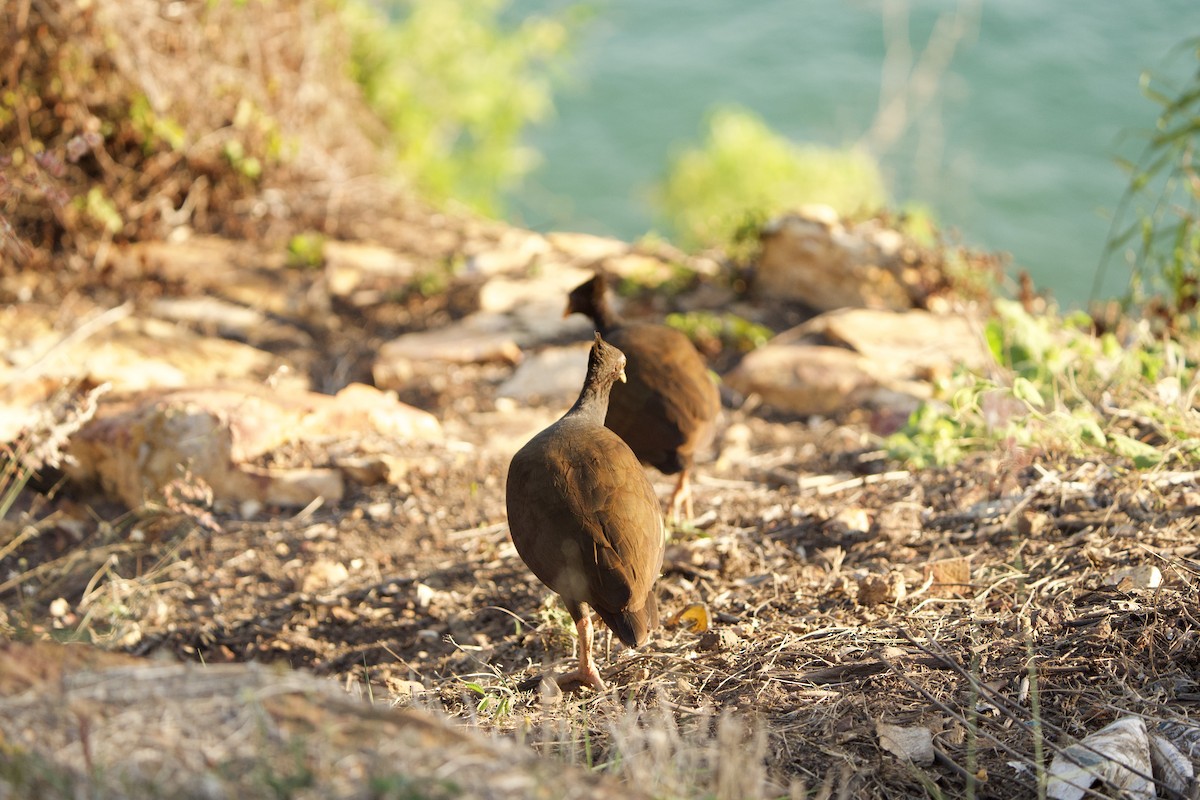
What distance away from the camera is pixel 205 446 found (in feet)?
15.9

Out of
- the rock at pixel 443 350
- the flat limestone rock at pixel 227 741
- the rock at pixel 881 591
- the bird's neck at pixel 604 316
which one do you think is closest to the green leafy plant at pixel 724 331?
the rock at pixel 443 350

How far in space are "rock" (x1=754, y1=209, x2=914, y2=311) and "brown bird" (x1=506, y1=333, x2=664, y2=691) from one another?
167 inches

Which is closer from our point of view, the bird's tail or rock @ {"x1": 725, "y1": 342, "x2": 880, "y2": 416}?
the bird's tail

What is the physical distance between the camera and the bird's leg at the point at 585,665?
3.32m

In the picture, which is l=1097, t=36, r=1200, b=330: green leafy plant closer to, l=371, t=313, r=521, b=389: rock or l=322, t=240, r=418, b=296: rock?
l=371, t=313, r=521, b=389: rock

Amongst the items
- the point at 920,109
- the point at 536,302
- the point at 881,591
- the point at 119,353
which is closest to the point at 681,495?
the point at 881,591

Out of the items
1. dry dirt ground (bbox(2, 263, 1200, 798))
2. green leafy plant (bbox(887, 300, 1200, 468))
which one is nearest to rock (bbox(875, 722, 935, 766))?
dry dirt ground (bbox(2, 263, 1200, 798))

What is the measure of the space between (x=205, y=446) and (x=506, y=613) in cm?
173

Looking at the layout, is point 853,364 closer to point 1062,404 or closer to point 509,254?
point 1062,404

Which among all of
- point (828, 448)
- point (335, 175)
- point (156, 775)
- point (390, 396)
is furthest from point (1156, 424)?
point (335, 175)

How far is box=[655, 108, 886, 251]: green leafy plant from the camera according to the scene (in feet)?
51.0

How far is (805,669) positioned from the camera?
3.27m

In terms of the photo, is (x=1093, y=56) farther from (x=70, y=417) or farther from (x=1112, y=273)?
(x=70, y=417)

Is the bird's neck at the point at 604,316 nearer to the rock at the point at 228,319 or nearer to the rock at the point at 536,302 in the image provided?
the rock at the point at 536,302
